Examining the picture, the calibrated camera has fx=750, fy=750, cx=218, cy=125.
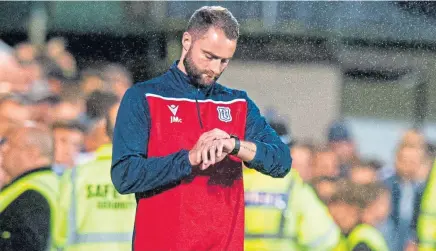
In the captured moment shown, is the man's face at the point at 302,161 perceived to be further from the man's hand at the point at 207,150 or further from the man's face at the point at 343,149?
the man's hand at the point at 207,150

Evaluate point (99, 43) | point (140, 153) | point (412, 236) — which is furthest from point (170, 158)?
point (412, 236)

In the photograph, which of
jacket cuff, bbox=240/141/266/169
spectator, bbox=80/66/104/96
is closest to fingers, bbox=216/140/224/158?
jacket cuff, bbox=240/141/266/169

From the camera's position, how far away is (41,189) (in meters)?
2.93

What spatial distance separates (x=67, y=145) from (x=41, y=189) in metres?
0.21

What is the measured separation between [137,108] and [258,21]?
107cm

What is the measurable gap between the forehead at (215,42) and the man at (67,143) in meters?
1.10

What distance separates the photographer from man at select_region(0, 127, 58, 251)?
9.37ft

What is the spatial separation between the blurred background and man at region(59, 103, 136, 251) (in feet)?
0.24

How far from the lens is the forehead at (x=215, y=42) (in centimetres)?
189

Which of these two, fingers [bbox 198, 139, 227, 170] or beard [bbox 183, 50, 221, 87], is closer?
fingers [bbox 198, 139, 227, 170]

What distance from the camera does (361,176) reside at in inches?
116

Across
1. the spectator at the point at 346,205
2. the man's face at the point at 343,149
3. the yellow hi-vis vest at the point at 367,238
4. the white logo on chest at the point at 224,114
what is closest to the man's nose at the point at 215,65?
the white logo on chest at the point at 224,114

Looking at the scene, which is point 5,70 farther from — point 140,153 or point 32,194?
point 140,153

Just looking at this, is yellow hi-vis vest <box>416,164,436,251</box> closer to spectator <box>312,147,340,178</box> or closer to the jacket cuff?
spectator <box>312,147,340,178</box>
